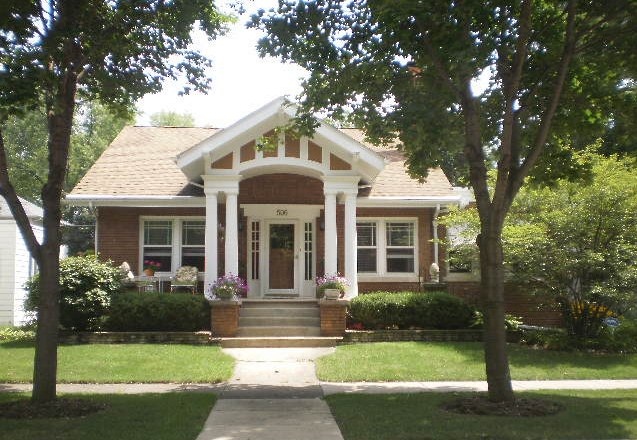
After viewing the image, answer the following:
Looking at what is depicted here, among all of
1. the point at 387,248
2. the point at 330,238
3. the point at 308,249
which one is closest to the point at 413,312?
the point at 330,238

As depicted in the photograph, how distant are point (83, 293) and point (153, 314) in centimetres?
156

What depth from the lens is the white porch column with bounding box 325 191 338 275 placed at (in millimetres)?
15391

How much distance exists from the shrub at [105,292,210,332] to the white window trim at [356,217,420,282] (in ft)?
18.3

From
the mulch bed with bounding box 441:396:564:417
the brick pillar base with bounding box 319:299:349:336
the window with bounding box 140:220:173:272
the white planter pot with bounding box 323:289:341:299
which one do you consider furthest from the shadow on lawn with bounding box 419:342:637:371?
the window with bounding box 140:220:173:272

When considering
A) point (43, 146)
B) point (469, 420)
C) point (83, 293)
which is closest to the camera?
point (469, 420)

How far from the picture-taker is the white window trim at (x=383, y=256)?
18.3 m

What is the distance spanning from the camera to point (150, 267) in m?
17.4

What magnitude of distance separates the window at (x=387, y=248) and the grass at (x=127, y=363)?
21.0 ft

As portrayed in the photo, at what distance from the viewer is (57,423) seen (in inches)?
286

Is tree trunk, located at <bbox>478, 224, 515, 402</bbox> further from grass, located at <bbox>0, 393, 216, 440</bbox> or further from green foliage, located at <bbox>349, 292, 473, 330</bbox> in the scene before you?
green foliage, located at <bbox>349, 292, 473, 330</bbox>

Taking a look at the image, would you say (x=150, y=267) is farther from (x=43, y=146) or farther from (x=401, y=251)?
(x=43, y=146)

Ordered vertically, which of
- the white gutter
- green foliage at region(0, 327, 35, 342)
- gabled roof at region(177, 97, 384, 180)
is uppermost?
gabled roof at region(177, 97, 384, 180)

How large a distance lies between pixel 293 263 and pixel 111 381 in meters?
8.36

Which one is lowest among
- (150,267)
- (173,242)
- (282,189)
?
(150,267)
